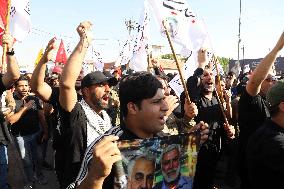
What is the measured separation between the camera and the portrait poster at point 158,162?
197 centimetres

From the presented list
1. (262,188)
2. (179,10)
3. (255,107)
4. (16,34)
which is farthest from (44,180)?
(262,188)

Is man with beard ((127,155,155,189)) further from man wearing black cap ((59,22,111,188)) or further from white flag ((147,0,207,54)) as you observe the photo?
white flag ((147,0,207,54))

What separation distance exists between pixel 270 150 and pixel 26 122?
4.33 meters

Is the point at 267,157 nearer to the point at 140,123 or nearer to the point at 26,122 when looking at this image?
the point at 140,123

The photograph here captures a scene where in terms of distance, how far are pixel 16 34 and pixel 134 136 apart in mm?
2748

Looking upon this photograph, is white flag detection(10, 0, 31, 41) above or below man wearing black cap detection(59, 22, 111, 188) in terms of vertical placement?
above

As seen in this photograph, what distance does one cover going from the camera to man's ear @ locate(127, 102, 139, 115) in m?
2.26

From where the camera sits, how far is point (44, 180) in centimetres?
662

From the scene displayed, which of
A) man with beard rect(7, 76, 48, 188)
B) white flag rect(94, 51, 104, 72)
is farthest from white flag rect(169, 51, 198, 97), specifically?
white flag rect(94, 51, 104, 72)

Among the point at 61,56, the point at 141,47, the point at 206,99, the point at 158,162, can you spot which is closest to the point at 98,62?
the point at 61,56

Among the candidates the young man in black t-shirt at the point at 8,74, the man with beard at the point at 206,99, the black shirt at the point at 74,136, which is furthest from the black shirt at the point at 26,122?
the black shirt at the point at 74,136

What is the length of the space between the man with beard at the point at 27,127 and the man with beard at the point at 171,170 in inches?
158

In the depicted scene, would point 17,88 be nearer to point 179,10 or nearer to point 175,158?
point 179,10

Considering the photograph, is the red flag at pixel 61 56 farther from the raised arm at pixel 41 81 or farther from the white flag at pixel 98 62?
the raised arm at pixel 41 81
